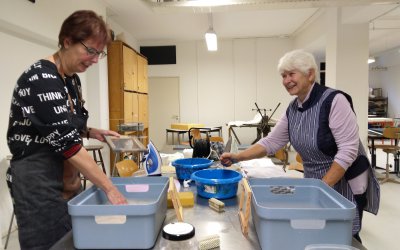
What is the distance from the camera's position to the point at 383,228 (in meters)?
3.09

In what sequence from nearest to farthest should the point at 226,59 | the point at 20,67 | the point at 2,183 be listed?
the point at 2,183, the point at 20,67, the point at 226,59

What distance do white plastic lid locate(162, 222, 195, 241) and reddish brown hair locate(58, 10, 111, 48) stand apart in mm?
767

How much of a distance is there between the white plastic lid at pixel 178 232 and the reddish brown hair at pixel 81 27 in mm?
767

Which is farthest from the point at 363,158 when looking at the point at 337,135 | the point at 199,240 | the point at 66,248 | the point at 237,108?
the point at 237,108

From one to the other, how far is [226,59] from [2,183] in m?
5.80

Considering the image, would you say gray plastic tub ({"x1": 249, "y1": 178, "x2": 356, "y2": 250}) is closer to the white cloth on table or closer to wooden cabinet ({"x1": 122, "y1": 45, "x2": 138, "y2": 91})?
the white cloth on table

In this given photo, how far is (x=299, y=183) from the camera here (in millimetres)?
1231

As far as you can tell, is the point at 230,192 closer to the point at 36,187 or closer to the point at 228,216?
the point at 228,216

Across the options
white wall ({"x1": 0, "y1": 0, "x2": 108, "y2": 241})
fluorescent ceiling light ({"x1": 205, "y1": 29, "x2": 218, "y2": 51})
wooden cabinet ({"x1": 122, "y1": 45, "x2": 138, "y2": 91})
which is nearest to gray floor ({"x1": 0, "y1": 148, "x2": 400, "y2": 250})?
white wall ({"x1": 0, "y1": 0, "x2": 108, "y2": 241})

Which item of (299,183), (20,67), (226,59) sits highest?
(226,59)

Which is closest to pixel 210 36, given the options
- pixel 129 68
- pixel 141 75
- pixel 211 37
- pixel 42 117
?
pixel 211 37

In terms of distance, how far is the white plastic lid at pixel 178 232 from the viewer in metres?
1.00

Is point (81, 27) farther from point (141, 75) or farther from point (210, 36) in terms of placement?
point (141, 75)

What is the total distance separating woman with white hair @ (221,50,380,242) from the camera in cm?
144
